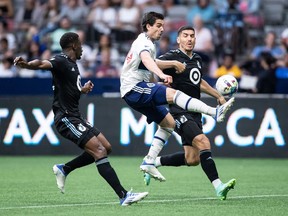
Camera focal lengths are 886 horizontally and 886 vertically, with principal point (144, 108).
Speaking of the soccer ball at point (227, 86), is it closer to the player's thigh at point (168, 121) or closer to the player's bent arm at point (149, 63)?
the player's thigh at point (168, 121)

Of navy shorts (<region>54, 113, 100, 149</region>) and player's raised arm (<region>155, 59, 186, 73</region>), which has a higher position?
player's raised arm (<region>155, 59, 186, 73</region>)

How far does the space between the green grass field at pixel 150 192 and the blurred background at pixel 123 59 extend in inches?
49.8

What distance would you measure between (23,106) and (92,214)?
9.45 metres

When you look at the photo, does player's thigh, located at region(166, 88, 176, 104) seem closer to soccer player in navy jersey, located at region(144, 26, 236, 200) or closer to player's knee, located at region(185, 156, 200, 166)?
soccer player in navy jersey, located at region(144, 26, 236, 200)

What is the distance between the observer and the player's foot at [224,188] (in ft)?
35.6

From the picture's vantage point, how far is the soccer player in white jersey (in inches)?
419

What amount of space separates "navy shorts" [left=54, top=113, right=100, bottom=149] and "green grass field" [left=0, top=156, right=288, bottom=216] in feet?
2.53

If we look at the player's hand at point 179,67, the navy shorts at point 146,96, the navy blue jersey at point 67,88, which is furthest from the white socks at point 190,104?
the navy blue jersey at point 67,88

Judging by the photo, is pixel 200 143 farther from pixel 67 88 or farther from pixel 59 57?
pixel 59 57

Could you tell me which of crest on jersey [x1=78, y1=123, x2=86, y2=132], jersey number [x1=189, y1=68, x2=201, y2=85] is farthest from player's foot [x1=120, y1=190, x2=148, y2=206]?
jersey number [x1=189, y1=68, x2=201, y2=85]

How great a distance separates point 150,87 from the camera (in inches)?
437

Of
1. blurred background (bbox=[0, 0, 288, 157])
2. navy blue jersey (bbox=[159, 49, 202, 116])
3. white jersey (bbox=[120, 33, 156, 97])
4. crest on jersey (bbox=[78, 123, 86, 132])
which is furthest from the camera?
blurred background (bbox=[0, 0, 288, 157])

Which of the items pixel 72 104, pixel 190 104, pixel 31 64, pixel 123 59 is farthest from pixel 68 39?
pixel 123 59

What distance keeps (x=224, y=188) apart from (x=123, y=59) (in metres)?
11.1
